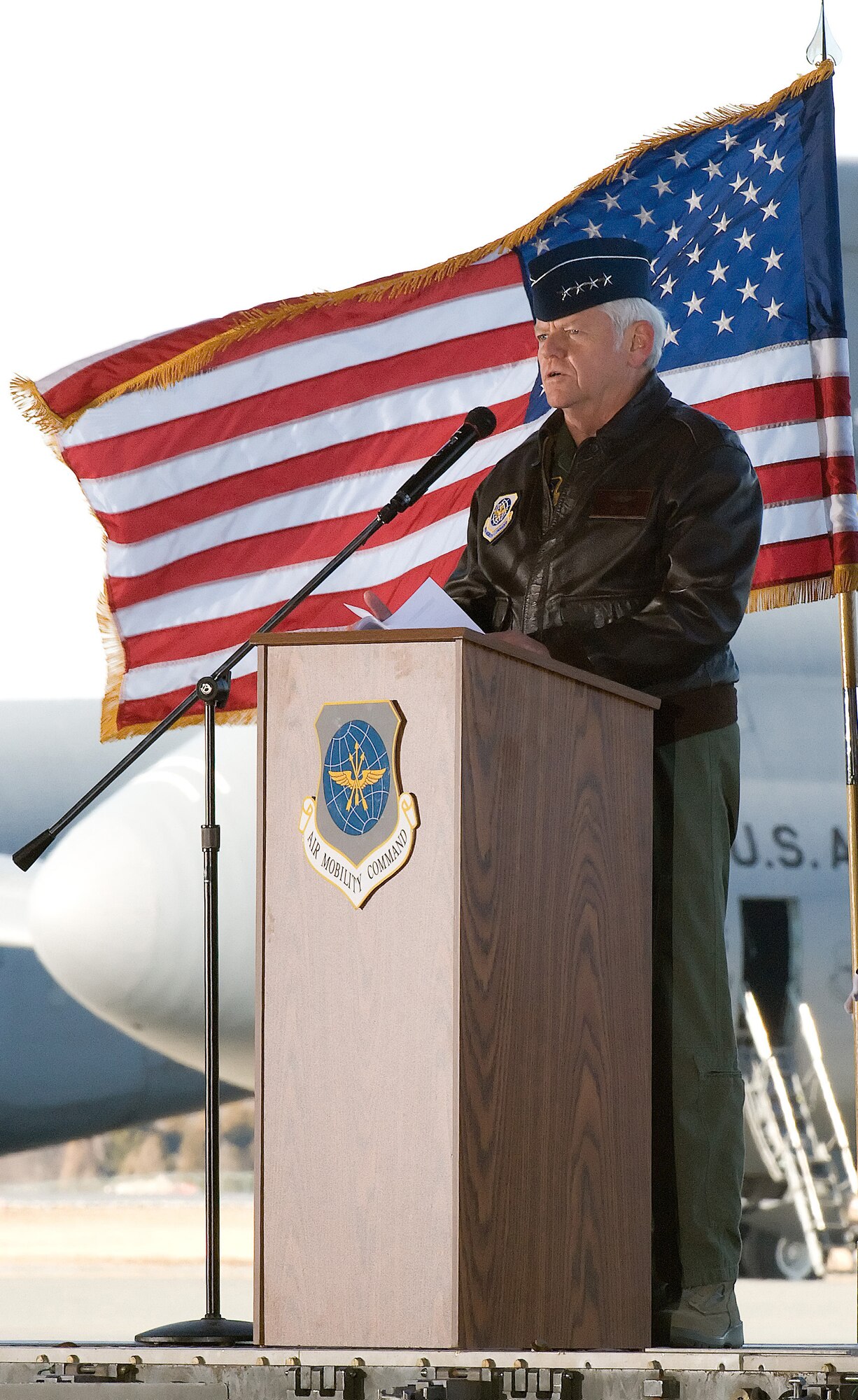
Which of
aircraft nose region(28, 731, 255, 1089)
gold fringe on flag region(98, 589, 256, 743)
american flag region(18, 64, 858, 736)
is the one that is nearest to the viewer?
american flag region(18, 64, 858, 736)

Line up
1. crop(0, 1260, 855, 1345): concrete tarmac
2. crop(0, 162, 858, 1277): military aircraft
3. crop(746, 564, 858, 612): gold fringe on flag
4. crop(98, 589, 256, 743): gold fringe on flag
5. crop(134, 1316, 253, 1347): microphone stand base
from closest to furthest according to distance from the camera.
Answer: crop(134, 1316, 253, 1347): microphone stand base < crop(746, 564, 858, 612): gold fringe on flag < crop(98, 589, 256, 743): gold fringe on flag < crop(0, 162, 858, 1277): military aircraft < crop(0, 1260, 855, 1345): concrete tarmac

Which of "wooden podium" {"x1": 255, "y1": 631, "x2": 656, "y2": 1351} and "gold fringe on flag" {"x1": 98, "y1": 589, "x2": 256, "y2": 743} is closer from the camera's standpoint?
"wooden podium" {"x1": 255, "y1": 631, "x2": 656, "y2": 1351}

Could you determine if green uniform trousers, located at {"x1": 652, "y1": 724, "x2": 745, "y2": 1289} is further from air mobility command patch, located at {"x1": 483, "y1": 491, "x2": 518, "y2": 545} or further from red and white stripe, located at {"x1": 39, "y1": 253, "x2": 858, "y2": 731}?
red and white stripe, located at {"x1": 39, "y1": 253, "x2": 858, "y2": 731}

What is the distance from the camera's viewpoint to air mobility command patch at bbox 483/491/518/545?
3.35 meters

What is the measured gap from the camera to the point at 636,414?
3248 millimetres

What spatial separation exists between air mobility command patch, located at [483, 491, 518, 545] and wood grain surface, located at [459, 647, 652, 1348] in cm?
59

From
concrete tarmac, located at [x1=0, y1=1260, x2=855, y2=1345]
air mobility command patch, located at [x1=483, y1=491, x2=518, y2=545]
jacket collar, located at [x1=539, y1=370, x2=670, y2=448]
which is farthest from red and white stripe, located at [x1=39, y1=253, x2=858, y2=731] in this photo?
concrete tarmac, located at [x1=0, y1=1260, x2=855, y2=1345]

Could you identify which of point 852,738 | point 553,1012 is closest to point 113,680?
point 852,738

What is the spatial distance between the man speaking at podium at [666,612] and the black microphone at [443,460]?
17 centimetres

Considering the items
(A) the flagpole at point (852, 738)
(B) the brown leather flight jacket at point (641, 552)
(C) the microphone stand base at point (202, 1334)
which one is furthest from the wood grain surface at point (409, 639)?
(A) the flagpole at point (852, 738)

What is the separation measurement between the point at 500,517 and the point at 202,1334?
1.48 meters

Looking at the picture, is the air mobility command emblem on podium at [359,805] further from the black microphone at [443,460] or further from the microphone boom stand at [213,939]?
the black microphone at [443,460]

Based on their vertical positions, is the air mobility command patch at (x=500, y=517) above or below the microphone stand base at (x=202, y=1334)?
above

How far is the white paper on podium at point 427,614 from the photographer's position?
8.57ft
